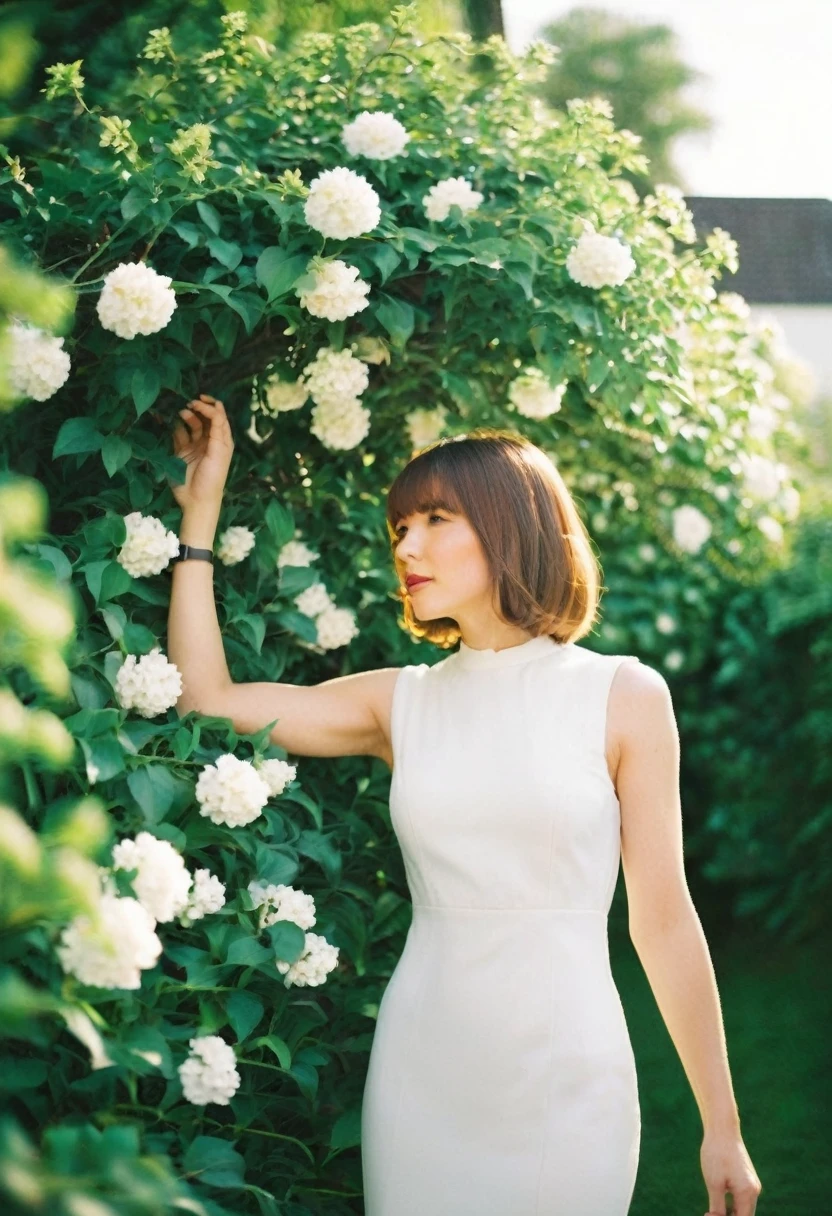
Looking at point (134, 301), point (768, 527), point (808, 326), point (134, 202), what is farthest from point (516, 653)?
point (808, 326)

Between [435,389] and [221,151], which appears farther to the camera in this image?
[435,389]

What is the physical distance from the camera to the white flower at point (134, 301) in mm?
1722

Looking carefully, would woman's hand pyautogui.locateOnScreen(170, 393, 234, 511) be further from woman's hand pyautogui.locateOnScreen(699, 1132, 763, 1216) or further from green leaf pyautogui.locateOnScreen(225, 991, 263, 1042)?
woman's hand pyautogui.locateOnScreen(699, 1132, 763, 1216)

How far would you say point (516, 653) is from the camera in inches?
77.0

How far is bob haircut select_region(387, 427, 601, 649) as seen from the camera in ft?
6.17

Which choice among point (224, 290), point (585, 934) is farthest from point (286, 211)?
point (585, 934)

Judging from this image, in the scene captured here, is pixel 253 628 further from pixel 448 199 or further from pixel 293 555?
pixel 448 199

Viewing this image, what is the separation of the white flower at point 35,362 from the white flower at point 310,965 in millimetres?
867

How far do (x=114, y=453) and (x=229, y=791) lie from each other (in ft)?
1.74

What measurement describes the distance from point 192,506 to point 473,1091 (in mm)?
973

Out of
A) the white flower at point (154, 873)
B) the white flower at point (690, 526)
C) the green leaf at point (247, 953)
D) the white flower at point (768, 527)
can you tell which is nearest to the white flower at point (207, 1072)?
the green leaf at point (247, 953)

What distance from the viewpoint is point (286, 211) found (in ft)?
6.07

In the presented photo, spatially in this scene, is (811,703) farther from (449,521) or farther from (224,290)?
(224,290)

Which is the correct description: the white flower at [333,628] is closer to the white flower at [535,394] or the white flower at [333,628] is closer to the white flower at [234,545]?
the white flower at [234,545]
